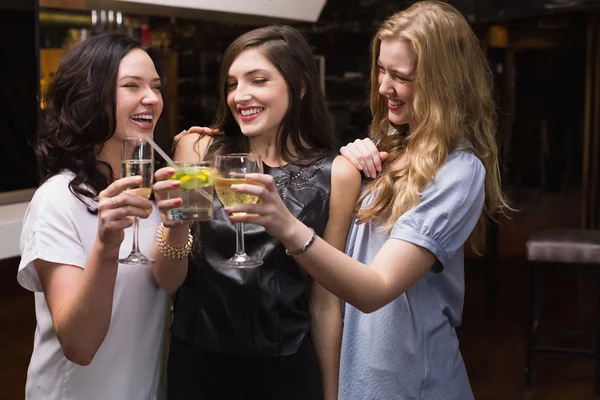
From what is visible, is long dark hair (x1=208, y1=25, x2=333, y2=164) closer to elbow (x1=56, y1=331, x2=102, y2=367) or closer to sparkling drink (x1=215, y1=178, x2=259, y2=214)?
sparkling drink (x1=215, y1=178, x2=259, y2=214)

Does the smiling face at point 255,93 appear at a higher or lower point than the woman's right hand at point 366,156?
higher

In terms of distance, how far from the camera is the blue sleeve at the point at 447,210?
1.83 metres

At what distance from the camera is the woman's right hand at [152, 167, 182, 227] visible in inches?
60.2

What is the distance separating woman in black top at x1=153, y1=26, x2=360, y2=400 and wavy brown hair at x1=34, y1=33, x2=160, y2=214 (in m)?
0.23

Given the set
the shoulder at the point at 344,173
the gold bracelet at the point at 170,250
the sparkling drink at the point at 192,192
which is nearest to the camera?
the sparkling drink at the point at 192,192

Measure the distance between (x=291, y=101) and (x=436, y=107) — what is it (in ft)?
1.19

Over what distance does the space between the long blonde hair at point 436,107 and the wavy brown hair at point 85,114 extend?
60 cm

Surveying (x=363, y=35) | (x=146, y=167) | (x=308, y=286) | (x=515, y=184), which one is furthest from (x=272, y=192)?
(x=515, y=184)

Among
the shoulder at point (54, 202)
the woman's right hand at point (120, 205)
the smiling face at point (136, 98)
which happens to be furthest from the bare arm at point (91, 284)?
the smiling face at point (136, 98)

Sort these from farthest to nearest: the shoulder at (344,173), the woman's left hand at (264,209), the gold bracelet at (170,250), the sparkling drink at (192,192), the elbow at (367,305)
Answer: the shoulder at (344,173) < the gold bracelet at (170,250) < the elbow at (367,305) < the sparkling drink at (192,192) < the woman's left hand at (264,209)

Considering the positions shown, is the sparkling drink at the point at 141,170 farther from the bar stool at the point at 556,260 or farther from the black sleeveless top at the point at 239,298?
the bar stool at the point at 556,260

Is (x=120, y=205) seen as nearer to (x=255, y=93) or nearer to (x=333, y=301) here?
(x=255, y=93)

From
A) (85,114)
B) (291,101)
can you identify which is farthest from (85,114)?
(291,101)

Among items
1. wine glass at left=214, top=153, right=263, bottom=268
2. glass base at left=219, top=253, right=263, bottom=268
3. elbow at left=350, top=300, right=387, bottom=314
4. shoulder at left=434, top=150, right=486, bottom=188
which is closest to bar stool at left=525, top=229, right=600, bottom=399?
shoulder at left=434, top=150, right=486, bottom=188
